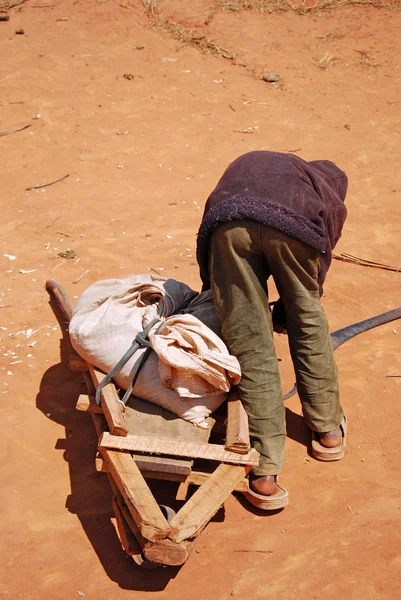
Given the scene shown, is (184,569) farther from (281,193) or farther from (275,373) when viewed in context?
(281,193)

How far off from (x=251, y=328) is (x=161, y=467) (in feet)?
2.51

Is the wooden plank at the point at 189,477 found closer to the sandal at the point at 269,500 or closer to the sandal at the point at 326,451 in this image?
the sandal at the point at 269,500

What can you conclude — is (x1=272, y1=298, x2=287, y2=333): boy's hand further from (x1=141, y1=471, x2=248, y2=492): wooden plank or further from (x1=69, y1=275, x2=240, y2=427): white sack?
(x1=141, y1=471, x2=248, y2=492): wooden plank

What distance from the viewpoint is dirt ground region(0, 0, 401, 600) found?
2.95m

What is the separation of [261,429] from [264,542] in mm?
513

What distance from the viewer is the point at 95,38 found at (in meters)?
8.96

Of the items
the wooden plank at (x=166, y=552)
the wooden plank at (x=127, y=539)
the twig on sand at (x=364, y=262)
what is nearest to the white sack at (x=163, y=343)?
the wooden plank at (x=127, y=539)

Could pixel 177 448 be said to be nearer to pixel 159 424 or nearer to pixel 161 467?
pixel 161 467

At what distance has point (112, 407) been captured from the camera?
306cm

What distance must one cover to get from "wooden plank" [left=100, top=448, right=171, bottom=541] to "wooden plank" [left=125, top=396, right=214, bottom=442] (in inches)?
9.8

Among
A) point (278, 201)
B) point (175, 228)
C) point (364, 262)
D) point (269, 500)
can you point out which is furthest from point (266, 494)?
point (175, 228)

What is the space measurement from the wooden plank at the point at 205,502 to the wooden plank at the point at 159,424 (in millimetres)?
307

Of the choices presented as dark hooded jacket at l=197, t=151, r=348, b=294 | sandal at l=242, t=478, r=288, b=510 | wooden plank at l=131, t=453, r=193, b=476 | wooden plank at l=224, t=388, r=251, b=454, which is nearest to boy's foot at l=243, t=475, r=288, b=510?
sandal at l=242, t=478, r=288, b=510

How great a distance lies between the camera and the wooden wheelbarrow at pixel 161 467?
255cm
